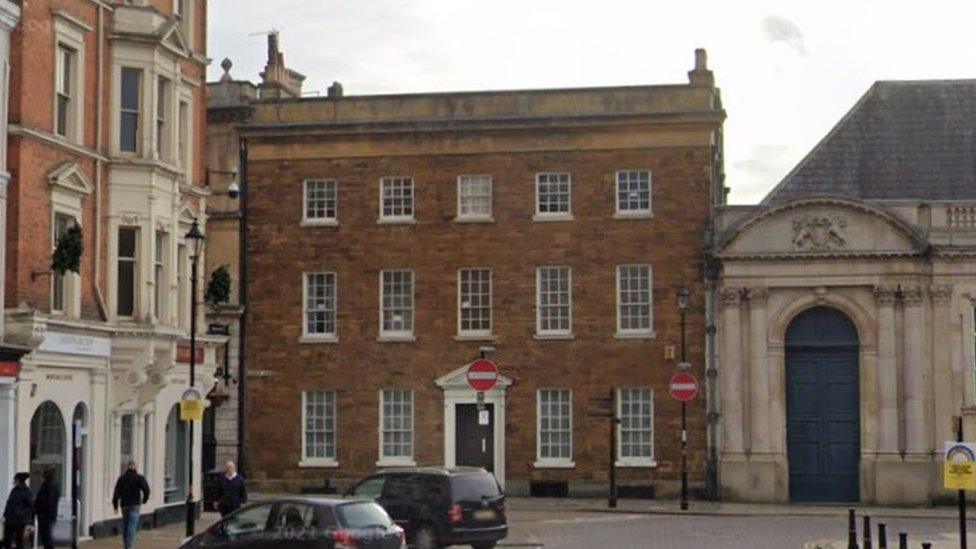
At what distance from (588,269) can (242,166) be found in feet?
36.7

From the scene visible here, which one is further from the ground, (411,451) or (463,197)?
(463,197)

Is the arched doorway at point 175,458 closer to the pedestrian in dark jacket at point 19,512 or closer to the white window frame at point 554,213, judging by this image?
the pedestrian in dark jacket at point 19,512

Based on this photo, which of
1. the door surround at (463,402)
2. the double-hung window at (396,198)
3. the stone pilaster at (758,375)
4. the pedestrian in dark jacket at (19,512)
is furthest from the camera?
the double-hung window at (396,198)

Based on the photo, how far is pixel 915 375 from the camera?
4856 cm

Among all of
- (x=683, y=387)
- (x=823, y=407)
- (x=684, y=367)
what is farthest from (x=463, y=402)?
(x=823, y=407)

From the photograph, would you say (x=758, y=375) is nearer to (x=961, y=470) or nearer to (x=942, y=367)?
(x=942, y=367)

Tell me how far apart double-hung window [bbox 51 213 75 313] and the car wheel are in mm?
8666

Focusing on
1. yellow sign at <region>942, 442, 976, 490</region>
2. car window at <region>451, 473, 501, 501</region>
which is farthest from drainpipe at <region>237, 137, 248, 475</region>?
yellow sign at <region>942, 442, 976, 490</region>

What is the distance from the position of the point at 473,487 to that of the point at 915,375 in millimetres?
20834

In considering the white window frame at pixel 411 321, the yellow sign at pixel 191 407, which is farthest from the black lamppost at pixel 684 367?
the yellow sign at pixel 191 407

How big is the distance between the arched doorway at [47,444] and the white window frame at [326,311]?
60.2ft

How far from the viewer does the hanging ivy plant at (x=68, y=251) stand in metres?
32.7

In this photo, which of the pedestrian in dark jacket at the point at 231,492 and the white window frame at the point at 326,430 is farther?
the white window frame at the point at 326,430

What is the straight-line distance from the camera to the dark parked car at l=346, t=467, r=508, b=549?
31125 millimetres
